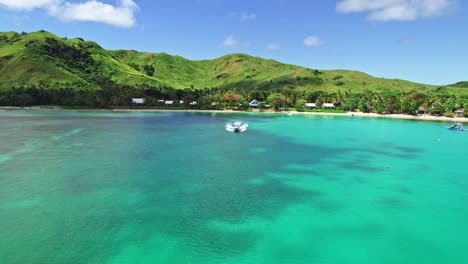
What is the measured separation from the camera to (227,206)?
111 ft

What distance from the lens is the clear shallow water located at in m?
24.7

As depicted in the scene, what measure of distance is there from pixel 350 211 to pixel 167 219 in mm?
19072

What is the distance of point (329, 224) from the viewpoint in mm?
30031

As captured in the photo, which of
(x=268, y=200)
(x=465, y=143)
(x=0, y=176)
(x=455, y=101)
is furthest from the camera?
(x=455, y=101)

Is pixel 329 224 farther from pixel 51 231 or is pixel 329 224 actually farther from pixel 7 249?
pixel 7 249

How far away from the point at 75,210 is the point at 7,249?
806cm

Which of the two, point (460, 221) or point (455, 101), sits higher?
point (455, 101)

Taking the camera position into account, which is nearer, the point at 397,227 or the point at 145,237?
the point at 145,237

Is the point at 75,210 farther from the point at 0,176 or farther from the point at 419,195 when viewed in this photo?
the point at 419,195

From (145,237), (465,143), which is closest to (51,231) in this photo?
(145,237)

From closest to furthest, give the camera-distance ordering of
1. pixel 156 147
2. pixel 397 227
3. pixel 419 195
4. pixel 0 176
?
pixel 397 227, pixel 419 195, pixel 0 176, pixel 156 147

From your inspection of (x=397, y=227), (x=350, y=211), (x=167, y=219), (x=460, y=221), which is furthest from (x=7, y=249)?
(x=460, y=221)

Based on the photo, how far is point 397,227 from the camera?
29.8 meters

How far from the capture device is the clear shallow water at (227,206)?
81.1ft
